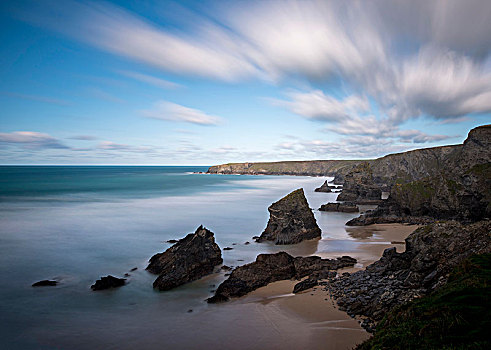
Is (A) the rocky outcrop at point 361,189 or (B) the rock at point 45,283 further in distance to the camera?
(A) the rocky outcrop at point 361,189

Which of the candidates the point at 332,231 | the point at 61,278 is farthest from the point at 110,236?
the point at 332,231

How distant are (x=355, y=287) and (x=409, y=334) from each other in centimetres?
672

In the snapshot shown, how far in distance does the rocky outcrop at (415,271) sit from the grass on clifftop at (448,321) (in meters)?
2.20

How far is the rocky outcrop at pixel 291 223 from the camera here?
23872 millimetres

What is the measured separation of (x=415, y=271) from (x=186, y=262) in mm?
11054

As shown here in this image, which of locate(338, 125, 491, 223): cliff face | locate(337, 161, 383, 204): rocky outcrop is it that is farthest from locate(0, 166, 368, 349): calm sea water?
locate(337, 161, 383, 204): rocky outcrop

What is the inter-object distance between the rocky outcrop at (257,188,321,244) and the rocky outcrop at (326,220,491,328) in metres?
11.0

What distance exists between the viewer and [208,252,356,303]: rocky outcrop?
13188mm

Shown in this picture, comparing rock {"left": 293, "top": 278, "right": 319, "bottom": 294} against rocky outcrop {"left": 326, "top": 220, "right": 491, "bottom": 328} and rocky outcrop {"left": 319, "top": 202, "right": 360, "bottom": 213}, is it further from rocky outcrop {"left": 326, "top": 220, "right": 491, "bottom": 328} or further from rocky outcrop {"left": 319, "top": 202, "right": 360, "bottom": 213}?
rocky outcrop {"left": 319, "top": 202, "right": 360, "bottom": 213}

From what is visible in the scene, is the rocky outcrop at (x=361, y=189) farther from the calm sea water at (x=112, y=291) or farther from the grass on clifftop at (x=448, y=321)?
the grass on clifftop at (x=448, y=321)

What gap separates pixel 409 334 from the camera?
5535mm

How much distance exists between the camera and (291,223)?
955 inches

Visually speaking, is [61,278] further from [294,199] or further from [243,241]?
[294,199]

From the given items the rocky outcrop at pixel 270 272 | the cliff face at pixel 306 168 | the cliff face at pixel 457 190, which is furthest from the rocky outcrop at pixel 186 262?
the cliff face at pixel 306 168
